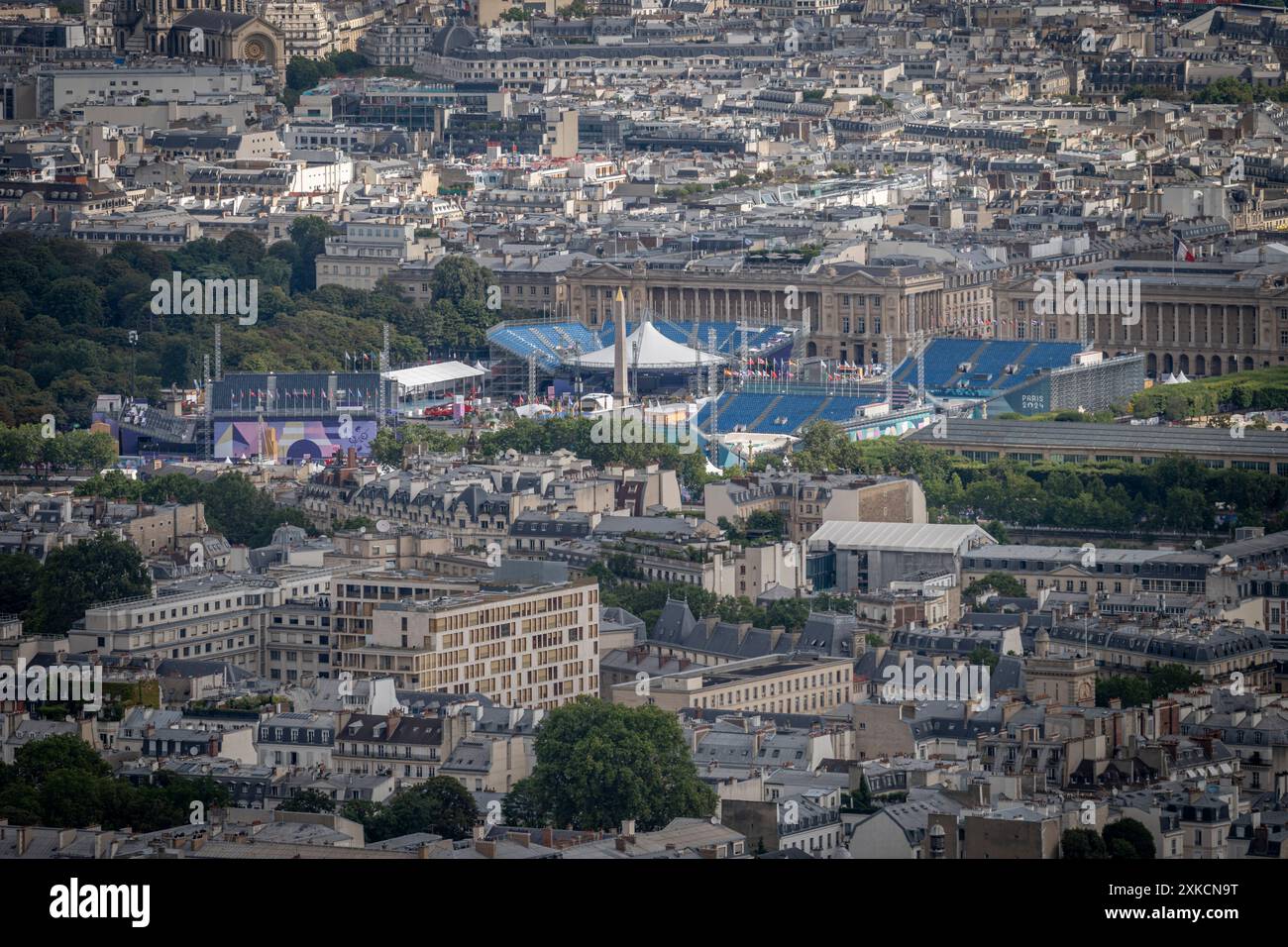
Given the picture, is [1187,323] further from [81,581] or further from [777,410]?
[81,581]

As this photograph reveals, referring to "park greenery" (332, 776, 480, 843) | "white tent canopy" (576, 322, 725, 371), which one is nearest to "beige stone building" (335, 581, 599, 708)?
"park greenery" (332, 776, 480, 843)

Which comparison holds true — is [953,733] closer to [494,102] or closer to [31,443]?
[31,443]

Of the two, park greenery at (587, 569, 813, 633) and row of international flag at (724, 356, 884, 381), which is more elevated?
row of international flag at (724, 356, 884, 381)

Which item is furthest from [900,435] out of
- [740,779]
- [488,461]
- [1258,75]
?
[1258,75]

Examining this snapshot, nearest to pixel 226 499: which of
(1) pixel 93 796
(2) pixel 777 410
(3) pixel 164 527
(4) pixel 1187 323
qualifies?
(3) pixel 164 527

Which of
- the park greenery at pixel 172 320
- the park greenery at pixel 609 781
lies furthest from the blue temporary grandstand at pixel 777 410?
the park greenery at pixel 609 781

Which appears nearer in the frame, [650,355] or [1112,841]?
[1112,841]

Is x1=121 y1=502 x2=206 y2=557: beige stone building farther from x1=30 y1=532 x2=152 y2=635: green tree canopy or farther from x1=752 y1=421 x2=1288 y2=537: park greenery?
x1=752 y1=421 x2=1288 y2=537: park greenery
